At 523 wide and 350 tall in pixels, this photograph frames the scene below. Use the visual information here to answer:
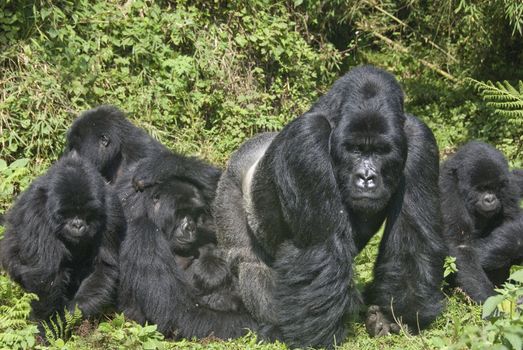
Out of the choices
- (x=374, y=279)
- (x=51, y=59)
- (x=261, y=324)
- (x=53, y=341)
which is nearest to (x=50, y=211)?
(x=53, y=341)

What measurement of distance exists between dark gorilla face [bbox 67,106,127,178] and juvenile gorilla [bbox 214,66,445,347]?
1846 mm

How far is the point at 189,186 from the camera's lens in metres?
6.32

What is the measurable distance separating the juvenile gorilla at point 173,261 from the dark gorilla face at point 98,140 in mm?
755

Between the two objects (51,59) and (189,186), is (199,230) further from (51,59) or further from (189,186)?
(51,59)

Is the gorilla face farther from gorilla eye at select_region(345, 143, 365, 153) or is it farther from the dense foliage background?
the dense foliage background

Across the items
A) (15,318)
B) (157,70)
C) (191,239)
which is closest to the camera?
(15,318)

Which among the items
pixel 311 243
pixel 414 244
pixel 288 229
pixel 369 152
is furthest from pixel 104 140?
pixel 414 244

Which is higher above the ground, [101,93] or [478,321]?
[101,93]

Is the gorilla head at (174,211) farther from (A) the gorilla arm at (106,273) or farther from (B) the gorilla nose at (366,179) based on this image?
(B) the gorilla nose at (366,179)

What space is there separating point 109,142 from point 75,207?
5.16 ft

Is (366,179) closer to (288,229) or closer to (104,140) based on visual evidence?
(288,229)

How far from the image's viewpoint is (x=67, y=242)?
588 cm

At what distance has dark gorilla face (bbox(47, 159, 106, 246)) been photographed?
5730 mm

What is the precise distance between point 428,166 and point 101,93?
156 inches
